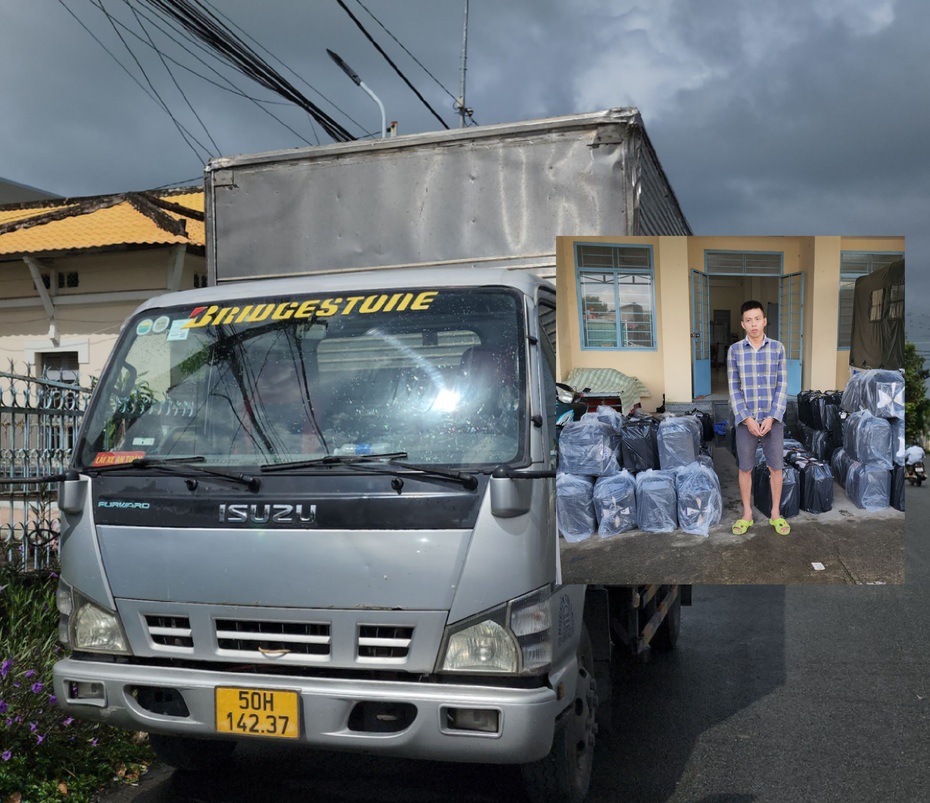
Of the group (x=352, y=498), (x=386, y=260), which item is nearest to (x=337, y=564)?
(x=352, y=498)

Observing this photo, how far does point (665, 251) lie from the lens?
3486 mm

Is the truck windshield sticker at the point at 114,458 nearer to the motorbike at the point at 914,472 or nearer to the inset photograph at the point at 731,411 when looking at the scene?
the inset photograph at the point at 731,411

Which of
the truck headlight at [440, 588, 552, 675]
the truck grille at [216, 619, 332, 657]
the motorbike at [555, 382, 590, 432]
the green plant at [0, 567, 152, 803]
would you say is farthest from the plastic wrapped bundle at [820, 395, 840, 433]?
the green plant at [0, 567, 152, 803]

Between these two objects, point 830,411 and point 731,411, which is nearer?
point 830,411

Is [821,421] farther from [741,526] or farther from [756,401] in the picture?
[741,526]

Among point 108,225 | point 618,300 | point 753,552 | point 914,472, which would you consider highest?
point 108,225

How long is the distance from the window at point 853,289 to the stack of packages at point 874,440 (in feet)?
0.56

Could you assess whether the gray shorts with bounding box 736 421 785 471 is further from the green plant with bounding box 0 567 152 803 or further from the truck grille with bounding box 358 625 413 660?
the green plant with bounding box 0 567 152 803

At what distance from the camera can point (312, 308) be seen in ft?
12.6

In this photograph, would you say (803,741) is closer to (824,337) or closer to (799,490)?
(799,490)

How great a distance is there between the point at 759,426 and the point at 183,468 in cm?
209

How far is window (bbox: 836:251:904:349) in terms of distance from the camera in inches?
124

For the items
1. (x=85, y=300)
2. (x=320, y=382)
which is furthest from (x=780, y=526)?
(x=85, y=300)

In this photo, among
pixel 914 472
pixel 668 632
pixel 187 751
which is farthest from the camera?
pixel 914 472
